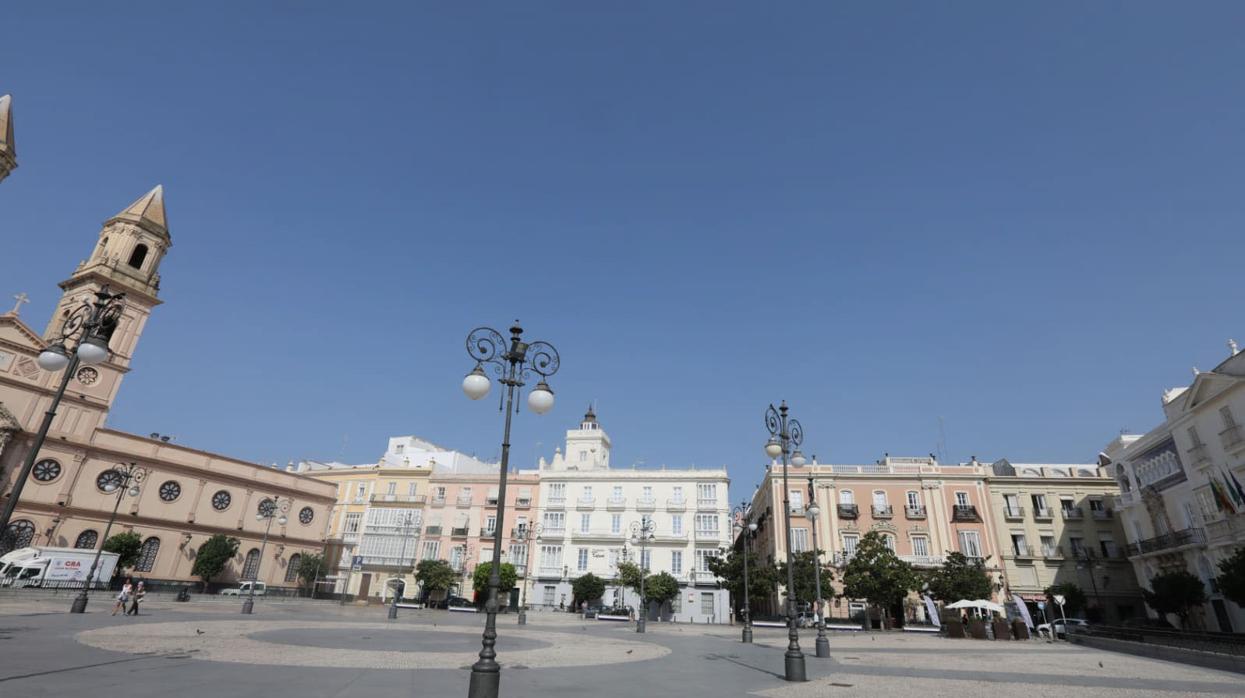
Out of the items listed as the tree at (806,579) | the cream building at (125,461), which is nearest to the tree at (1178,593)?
the tree at (806,579)

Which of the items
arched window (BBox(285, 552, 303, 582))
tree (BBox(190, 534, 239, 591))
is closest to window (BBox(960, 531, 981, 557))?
arched window (BBox(285, 552, 303, 582))

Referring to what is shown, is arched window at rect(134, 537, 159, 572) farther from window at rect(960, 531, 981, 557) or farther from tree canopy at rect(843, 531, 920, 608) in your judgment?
window at rect(960, 531, 981, 557)

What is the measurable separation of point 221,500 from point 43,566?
15.6 meters

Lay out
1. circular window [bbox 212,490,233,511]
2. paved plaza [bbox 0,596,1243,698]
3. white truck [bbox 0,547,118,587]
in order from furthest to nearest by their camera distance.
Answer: circular window [bbox 212,490,233,511] → white truck [bbox 0,547,118,587] → paved plaza [bbox 0,596,1243,698]

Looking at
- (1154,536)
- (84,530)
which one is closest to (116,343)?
(84,530)

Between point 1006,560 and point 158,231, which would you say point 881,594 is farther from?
point 158,231

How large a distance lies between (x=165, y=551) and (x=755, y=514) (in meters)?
54.3

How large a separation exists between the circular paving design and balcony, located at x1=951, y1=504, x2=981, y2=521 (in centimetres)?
3562

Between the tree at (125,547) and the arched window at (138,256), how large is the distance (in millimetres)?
21640

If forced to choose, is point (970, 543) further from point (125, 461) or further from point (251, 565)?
point (125, 461)

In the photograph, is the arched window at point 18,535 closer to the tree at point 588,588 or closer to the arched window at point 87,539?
the arched window at point 87,539

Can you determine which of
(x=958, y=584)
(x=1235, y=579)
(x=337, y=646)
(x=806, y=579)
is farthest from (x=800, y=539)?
(x=337, y=646)

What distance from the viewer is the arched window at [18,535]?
3766cm

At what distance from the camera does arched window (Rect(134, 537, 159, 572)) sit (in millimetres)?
43847
